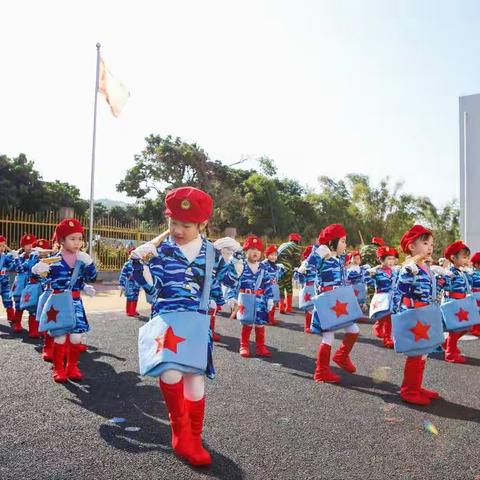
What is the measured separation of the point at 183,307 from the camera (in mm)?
3768

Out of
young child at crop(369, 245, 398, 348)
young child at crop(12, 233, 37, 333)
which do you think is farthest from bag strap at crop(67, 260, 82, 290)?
young child at crop(369, 245, 398, 348)

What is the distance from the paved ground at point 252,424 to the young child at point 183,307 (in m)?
0.26

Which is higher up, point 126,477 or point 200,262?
point 200,262

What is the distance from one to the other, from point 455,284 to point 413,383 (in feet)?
9.62

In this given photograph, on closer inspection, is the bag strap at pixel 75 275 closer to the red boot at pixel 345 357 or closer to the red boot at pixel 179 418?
the red boot at pixel 179 418

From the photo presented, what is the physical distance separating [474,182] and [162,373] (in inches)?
841

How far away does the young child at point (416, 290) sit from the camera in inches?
203

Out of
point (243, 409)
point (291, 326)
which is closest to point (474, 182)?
point (291, 326)

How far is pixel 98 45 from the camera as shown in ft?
60.2

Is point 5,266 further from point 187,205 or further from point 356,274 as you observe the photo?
point 356,274

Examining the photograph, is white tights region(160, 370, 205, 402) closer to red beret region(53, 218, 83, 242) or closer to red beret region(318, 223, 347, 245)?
red beret region(53, 218, 83, 242)

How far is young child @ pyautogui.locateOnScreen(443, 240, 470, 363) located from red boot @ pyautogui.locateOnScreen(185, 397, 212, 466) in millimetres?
4938

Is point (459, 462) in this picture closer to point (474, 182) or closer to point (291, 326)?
point (291, 326)

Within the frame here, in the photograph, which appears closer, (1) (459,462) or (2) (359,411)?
(1) (459,462)
